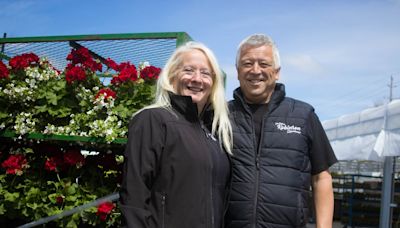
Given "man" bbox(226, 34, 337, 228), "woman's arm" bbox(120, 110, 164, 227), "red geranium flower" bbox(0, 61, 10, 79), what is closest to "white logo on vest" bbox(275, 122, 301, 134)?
"man" bbox(226, 34, 337, 228)

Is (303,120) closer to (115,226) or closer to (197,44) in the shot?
(197,44)

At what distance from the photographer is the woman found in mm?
1754

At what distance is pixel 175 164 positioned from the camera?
1805 mm

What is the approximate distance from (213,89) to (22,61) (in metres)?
1.78

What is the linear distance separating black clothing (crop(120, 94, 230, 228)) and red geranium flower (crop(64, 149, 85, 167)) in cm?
155

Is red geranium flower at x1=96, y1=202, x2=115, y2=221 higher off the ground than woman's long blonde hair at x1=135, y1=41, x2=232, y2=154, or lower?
lower

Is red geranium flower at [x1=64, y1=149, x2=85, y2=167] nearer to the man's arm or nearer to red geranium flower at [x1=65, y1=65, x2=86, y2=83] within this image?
red geranium flower at [x1=65, y1=65, x2=86, y2=83]

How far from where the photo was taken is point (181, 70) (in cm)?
214

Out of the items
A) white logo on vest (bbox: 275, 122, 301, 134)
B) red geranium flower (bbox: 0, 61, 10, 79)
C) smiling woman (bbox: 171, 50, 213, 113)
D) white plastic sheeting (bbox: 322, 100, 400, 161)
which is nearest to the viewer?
smiling woman (bbox: 171, 50, 213, 113)

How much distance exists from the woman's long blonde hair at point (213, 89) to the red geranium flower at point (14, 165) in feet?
5.60

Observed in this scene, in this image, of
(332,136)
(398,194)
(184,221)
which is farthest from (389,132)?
(184,221)

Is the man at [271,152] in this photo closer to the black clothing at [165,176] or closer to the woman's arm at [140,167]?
the black clothing at [165,176]

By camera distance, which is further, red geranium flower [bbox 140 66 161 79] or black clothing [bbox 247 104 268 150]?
red geranium flower [bbox 140 66 161 79]

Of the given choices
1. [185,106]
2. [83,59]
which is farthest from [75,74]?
[185,106]
